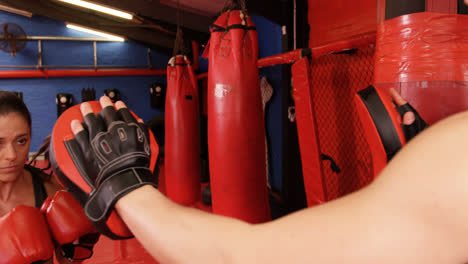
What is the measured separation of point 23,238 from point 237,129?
1127mm

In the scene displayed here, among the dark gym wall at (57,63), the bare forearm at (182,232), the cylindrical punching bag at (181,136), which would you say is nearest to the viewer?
the bare forearm at (182,232)

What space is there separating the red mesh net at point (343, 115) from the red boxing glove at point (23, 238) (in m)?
1.66

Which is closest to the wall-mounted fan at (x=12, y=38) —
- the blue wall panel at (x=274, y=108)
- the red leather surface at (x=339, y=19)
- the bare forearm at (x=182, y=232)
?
the blue wall panel at (x=274, y=108)

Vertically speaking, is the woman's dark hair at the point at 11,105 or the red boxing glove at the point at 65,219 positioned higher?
the woman's dark hair at the point at 11,105

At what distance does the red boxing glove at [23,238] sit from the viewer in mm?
875

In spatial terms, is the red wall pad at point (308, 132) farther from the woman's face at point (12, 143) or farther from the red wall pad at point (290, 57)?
the woman's face at point (12, 143)

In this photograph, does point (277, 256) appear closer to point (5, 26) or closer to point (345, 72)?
point (345, 72)

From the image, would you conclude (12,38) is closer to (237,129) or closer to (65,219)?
(237,129)

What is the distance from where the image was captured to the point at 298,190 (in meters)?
2.71

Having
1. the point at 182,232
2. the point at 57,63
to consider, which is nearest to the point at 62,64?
the point at 57,63

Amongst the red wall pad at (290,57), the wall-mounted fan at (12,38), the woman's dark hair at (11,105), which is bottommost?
the woman's dark hair at (11,105)

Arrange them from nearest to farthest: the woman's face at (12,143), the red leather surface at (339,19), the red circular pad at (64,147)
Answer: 1. the red circular pad at (64,147)
2. the woman's face at (12,143)
3. the red leather surface at (339,19)

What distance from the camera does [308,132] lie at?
187 cm

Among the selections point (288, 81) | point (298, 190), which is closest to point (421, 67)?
point (288, 81)
